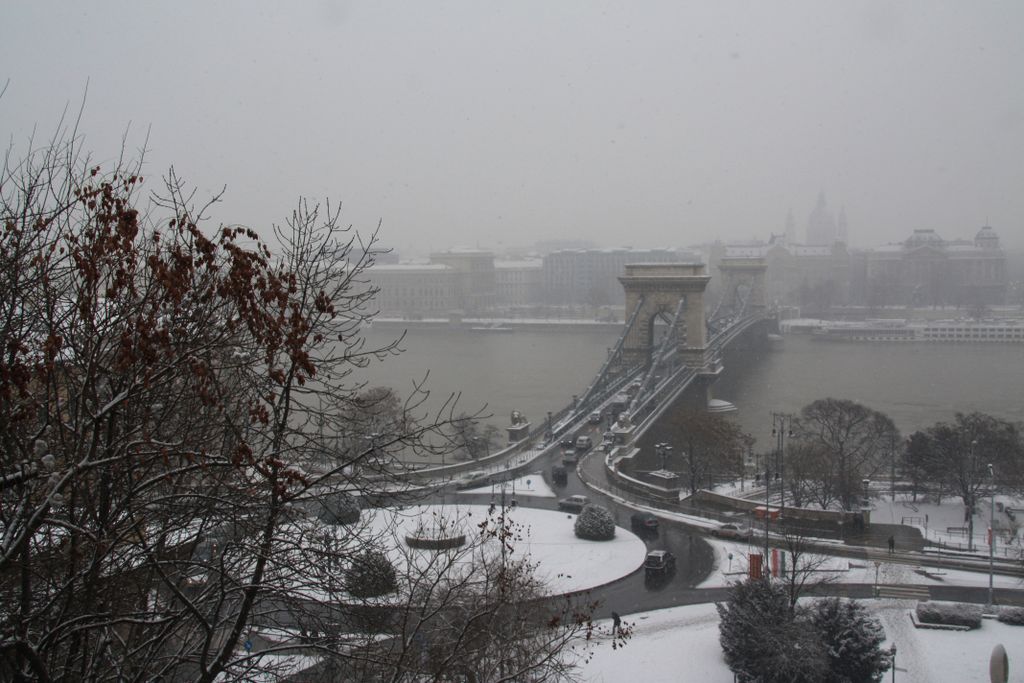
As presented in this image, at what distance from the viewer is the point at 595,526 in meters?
11.7

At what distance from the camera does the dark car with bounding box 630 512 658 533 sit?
40.6 ft

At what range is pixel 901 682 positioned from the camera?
25.1ft

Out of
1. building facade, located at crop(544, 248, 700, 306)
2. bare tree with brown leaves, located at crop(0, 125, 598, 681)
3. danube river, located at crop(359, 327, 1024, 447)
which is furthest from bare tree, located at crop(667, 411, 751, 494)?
building facade, located at crop(544, 248, 700, 306)

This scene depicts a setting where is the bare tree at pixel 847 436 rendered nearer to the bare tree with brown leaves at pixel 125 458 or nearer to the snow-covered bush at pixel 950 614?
Result: the snow-covered bush at pixel 950 614

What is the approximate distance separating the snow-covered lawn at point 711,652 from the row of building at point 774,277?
52.3m

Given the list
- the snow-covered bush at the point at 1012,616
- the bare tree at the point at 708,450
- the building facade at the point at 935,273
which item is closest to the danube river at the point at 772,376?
the bare tree at the point at 708,450

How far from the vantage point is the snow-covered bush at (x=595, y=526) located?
38.3 ft

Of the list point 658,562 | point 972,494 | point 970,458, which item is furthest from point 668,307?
point 658,562

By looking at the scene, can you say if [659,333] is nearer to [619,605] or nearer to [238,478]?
[619,605]

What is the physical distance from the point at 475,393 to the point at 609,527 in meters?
16.1

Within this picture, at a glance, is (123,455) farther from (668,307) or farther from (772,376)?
(772,376)

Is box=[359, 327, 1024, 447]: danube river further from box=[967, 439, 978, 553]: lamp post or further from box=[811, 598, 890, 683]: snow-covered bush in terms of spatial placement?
box=[811, 598, 890, 683]: snow-covered bush

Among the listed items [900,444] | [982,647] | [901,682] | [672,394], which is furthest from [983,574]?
[672,394]

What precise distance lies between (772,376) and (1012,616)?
25.1 m
